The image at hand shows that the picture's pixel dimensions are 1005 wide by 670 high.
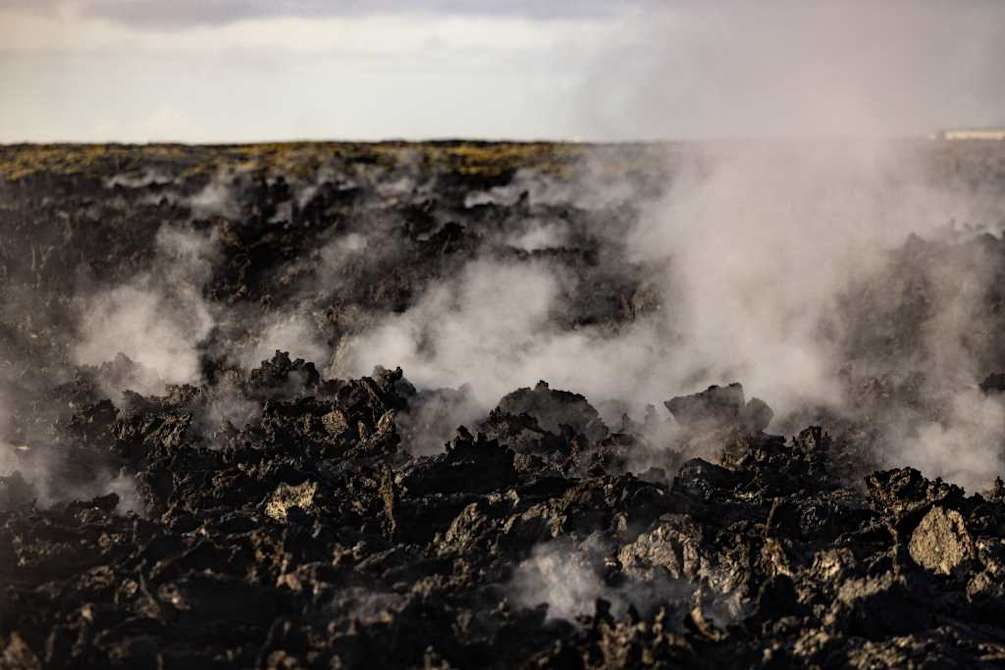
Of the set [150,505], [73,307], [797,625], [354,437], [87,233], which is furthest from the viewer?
[87,233]

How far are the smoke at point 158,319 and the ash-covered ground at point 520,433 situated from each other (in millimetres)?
69

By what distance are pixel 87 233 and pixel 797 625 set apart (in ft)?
59.9

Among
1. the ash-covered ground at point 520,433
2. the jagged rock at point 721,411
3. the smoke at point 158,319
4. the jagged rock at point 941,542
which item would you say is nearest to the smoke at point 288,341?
the ash-covered ground at point 520,433

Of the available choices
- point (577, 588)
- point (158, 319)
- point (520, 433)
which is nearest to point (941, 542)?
point (577, 588)

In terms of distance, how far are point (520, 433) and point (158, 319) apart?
29.1 feet

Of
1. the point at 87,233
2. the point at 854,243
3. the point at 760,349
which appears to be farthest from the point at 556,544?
the point at 87,233

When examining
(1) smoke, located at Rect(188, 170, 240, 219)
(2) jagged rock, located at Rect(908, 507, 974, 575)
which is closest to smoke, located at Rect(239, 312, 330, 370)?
(2) jagged rock, located at Rect(908, 507, 974, 575)

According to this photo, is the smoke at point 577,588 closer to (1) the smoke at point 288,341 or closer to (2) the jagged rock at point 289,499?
(2) the jagged rock at point 289,499

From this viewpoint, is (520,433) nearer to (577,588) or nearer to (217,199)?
(577,588)

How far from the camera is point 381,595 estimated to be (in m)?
6.68

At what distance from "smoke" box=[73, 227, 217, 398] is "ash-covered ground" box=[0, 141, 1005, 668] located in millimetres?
69

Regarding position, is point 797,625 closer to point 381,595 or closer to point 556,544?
point 556,544

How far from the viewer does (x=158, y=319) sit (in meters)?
17.1

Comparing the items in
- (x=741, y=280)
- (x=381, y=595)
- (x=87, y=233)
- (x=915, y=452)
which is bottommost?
(x=381, y=595)
